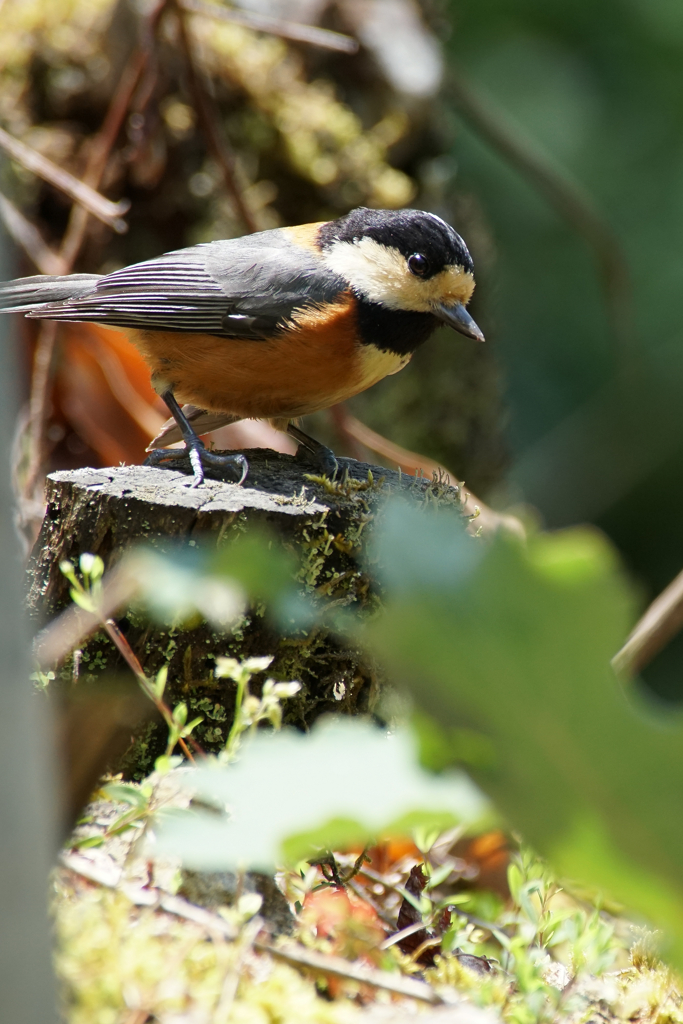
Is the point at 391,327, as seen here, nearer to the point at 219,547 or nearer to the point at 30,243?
the point at 219,547

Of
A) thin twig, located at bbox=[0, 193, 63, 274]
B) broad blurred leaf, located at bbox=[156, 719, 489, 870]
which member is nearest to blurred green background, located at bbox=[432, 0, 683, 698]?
thin twig, located at bbox=[0, 193, 63, 274]

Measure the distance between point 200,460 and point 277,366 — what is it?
0.98 feet

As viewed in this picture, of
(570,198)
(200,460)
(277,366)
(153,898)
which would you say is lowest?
(153,898)

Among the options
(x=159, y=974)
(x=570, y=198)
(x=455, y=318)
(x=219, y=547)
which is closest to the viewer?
(x=159, y=974)

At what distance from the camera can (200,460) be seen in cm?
217

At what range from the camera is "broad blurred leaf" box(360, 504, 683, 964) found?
0.56 metres

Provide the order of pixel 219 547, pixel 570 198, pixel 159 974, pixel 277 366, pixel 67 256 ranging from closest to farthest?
pixel 159 974
pixel 219 547
pixel 277 366
pixel 67 256
pixel 570 198

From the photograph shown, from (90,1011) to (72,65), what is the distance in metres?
4.11

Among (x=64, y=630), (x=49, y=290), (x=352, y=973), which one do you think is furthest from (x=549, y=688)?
(x=49, y=290)

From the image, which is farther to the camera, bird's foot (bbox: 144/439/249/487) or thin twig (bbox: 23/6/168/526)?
thin twig (bbox: 23/6/168/526)

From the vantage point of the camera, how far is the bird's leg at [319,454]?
225 centimetres

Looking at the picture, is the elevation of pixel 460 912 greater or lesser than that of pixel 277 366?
lesser

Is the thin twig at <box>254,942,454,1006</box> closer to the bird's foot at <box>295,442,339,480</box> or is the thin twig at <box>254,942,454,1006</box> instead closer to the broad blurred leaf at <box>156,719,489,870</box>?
the broad blurred leaf at <box>156,719,489,870</box>

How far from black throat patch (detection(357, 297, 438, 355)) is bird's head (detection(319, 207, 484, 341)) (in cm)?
2
